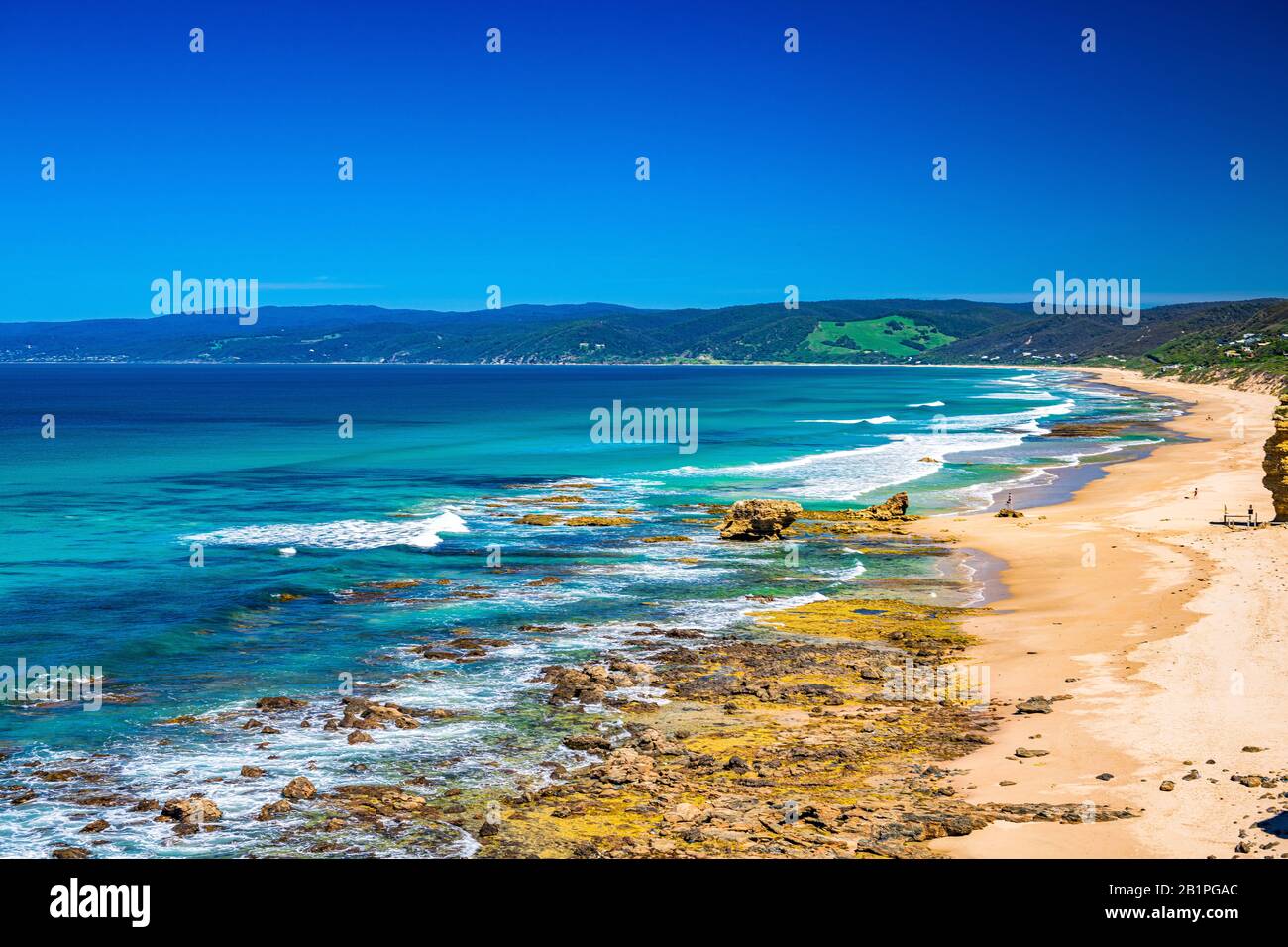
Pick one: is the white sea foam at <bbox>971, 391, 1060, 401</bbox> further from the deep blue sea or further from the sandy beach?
the sandy beach

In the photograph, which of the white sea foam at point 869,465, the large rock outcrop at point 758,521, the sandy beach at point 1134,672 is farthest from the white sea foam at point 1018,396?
the large rock outcrop at point 758,521

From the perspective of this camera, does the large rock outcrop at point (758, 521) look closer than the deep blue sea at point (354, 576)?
No

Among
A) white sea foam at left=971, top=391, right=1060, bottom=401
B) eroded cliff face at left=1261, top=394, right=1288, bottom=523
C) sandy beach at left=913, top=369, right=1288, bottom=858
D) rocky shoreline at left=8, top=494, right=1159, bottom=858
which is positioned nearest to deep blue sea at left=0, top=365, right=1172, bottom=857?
rocky shoreline at left=8, top=494, right=1159, bottom=858

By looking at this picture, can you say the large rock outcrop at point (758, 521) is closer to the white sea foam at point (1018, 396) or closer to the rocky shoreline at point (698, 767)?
the rocky shoreline at point (698, 767)

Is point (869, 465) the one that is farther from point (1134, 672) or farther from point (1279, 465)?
point (1134, 672)
